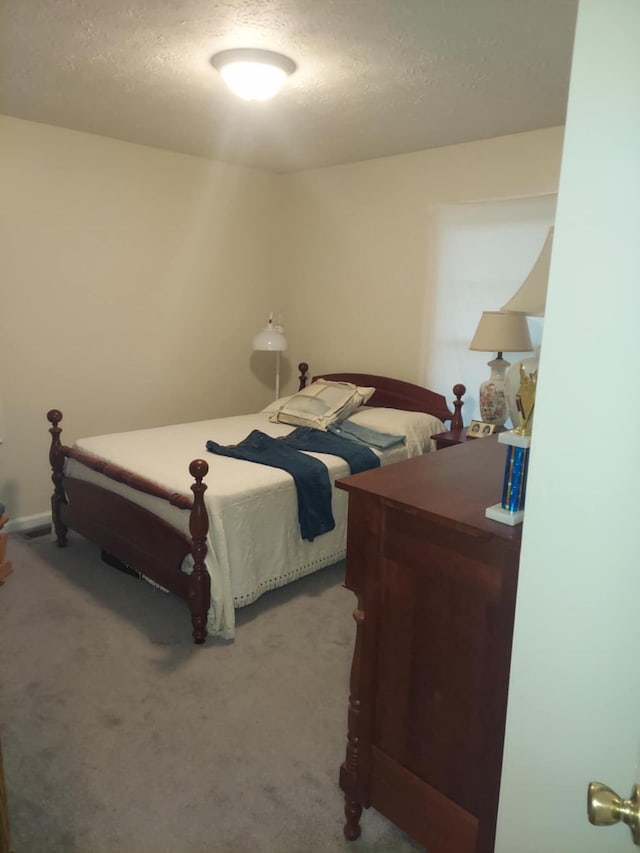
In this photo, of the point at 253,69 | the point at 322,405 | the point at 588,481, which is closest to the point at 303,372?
the point at 322,405

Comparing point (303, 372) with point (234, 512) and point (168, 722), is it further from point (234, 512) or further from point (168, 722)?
point (168, 722)

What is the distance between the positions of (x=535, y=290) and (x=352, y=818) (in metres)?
1.57

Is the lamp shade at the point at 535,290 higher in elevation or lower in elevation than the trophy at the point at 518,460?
higher

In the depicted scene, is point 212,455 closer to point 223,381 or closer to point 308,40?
point 223,381

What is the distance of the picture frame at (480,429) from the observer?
344cm

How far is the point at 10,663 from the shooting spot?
245cm

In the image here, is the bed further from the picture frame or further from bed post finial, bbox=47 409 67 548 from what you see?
the picture frame

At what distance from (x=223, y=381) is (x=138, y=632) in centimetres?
245

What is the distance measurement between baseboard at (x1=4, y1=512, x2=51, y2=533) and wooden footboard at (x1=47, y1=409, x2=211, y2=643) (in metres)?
0.45

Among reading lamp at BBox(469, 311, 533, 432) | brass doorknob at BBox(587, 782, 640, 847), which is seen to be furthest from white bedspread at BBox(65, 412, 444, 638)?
brass doorknob at BBox(587, 782, 640, 847)

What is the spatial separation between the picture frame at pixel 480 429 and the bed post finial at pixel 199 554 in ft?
5.53

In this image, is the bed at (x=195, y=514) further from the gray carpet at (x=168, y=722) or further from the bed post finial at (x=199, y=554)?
the gray carpet at (x=168, y=722)

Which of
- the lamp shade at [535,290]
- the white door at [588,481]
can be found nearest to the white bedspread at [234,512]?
the lamp shade at [535,290]

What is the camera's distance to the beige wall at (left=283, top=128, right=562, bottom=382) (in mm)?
3551
